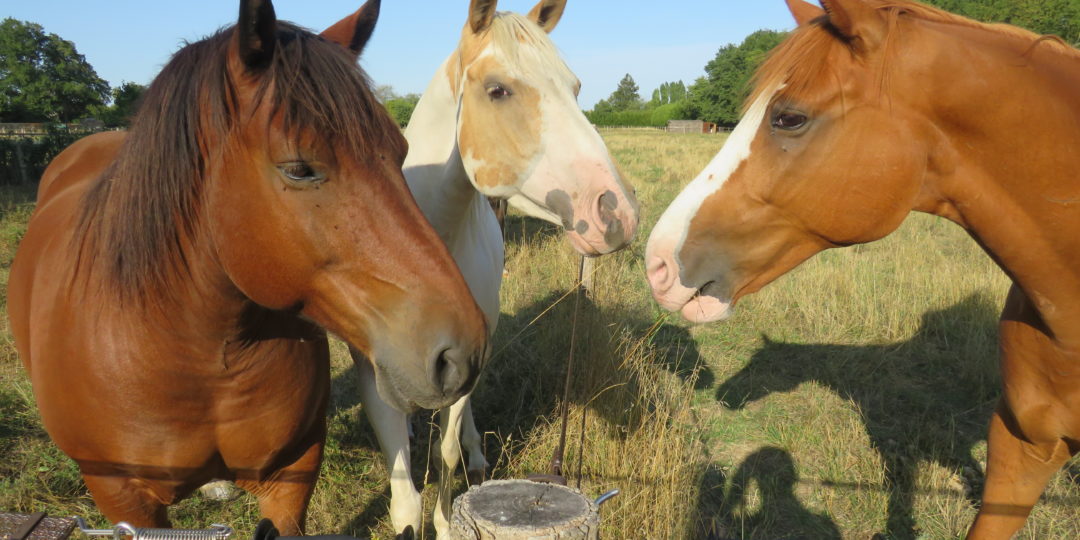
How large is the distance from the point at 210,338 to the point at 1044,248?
2441 mm

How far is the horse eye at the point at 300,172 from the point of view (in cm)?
140

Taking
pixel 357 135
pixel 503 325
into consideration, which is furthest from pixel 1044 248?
pixel 503 325

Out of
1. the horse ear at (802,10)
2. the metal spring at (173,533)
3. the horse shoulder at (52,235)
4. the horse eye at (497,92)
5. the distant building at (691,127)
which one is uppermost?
the distant building at (691,127)

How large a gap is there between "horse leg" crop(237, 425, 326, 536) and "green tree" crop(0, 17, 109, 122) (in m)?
44.7

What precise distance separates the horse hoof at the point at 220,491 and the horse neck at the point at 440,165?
5.83 ft

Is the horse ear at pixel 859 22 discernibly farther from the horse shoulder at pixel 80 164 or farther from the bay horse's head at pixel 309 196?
the horse shoulder at pixel 80 164

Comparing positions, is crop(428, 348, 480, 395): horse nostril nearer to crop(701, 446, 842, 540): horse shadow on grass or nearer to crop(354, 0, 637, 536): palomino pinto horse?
crop(354, 0, 637, 536): palomino pinto horse

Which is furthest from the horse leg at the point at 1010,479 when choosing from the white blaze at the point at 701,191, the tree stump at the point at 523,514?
the tree stump at the point at 523,514

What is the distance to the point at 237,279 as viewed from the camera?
1519 mm

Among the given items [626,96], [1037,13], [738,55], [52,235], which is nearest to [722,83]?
[738,55]

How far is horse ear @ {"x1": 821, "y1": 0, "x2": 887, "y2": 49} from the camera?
1.68m

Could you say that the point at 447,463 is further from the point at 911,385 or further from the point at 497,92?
the point at 911,385

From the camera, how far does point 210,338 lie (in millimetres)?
1761

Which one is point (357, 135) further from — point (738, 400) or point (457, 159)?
point (738, 400)
